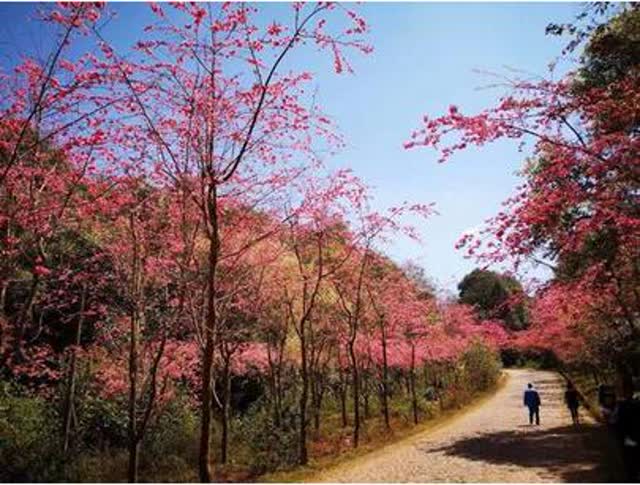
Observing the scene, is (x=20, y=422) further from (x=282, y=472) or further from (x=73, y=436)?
(x=282, y=472)

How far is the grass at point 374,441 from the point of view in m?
15.1

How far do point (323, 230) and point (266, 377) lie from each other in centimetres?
1266

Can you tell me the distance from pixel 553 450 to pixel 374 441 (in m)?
6.48

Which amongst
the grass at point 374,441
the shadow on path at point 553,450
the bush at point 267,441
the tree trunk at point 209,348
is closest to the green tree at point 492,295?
the grass at point 374,441

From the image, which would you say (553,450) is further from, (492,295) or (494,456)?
(492,295)

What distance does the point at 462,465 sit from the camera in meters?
15.1

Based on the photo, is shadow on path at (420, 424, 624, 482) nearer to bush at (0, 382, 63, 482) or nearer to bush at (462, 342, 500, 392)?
bush at (0, 382, 63, 482)

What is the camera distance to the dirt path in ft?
44.2

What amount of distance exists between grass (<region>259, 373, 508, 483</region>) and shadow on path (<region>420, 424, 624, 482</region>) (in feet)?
6.97

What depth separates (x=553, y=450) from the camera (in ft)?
54.4

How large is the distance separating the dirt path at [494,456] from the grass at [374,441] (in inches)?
13.4

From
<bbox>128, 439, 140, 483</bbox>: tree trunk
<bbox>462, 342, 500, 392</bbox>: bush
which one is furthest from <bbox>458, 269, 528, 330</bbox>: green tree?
<bbox>128, 439, 140, 483</bbox>: tree trunk

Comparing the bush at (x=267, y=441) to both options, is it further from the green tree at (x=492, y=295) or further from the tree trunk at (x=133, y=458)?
the green tree at (x=492, y=295)

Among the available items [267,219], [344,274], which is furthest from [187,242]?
[344,274]
